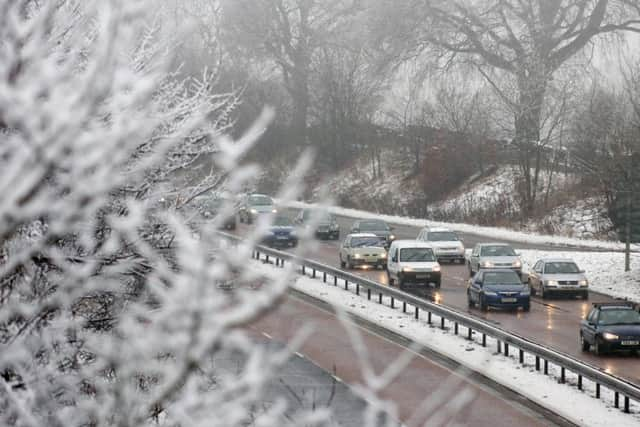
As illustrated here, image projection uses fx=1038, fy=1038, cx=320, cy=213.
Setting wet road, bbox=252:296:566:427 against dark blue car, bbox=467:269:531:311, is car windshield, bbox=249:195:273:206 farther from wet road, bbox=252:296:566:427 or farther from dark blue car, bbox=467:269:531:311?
Answer: dark blue car, bbox=467:269:531:311

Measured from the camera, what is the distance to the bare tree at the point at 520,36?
60.2 m

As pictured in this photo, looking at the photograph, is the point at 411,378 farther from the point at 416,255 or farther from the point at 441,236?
the point at 441,236

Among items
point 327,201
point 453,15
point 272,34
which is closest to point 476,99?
point 453,15

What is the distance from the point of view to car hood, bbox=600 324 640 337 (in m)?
24.6

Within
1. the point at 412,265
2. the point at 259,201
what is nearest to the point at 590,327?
the point at 412,265

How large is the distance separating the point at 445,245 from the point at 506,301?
12806 mm

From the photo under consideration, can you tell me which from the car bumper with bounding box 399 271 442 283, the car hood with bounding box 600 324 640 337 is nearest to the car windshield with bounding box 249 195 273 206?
the car bumper with bounding box 399 271 442 283

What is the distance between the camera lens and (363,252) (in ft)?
138

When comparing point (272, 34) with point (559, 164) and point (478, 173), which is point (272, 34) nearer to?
point (478, 173)

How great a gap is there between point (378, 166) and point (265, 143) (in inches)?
502

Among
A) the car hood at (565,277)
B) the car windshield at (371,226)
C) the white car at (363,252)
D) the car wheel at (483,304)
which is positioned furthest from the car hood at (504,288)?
the car windshield at (371,226)

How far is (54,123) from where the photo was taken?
343 cm

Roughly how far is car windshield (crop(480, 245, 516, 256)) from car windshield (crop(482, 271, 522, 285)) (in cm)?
667

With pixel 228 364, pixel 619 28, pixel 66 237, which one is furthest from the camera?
pixel 619 28
